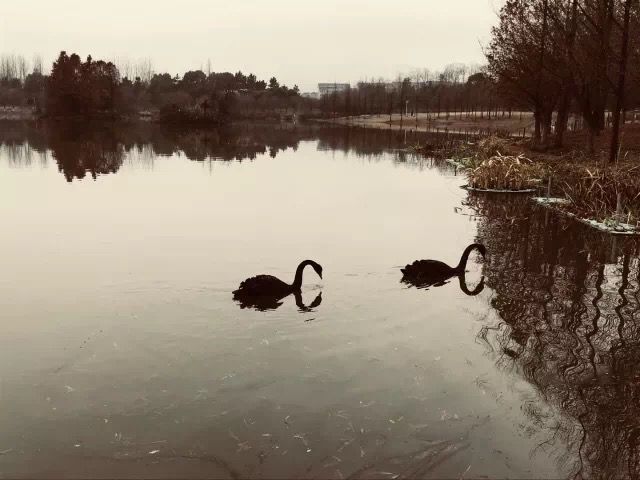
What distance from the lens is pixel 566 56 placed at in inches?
1228

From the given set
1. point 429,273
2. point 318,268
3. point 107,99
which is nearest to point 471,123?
point 107,99

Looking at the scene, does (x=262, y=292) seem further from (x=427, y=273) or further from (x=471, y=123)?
(x=471, y=123)

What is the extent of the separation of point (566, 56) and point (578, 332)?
88.5 feet

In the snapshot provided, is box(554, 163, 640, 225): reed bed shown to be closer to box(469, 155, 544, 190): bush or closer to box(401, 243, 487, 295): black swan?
box(469, 155, 544, 190): bush

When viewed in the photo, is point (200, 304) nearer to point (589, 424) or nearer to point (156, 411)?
point (156, 411)

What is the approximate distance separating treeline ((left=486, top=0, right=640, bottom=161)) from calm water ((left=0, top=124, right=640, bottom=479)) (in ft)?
46.2

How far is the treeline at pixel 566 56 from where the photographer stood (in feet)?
87.7

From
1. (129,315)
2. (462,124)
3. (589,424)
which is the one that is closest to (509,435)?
(589,424)

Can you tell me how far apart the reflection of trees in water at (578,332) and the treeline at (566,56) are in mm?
13000

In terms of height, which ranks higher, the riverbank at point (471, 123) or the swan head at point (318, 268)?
the riverbank at point (471, 123)

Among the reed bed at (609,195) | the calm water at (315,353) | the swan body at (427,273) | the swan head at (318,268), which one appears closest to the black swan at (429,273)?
the swan body at (427,273)

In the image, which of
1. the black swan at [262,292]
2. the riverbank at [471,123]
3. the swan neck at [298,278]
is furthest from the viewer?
the riverbank at [471,123]

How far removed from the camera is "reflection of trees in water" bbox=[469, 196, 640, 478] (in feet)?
19.5

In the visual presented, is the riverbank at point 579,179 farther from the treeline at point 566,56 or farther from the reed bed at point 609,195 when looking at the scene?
the treeline at point 566,56
